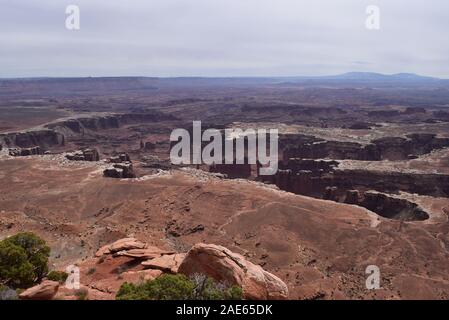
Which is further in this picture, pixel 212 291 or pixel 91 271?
pixel 91 271

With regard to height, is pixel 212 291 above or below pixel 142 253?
above

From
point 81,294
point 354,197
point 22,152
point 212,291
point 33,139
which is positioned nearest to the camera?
point 212,291

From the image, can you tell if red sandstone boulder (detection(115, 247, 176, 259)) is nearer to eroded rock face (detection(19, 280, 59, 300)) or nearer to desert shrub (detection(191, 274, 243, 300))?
desert shrub (detection(191, 274, 243, 300))

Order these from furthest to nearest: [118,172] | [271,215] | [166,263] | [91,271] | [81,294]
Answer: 1. [118,172]
2. [271,215]
3. [91,271]
4. [166,263]
5. [81,294]

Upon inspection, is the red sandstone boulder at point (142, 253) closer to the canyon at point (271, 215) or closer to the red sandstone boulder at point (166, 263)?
the canyon at point (271, 215)

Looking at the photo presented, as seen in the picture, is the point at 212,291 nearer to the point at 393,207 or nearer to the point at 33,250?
the point at 33,250

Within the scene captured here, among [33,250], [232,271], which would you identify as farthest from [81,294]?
[33,250]

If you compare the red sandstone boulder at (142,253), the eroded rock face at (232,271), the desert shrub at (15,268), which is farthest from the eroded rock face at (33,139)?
the eroded rock face at (232,271)
